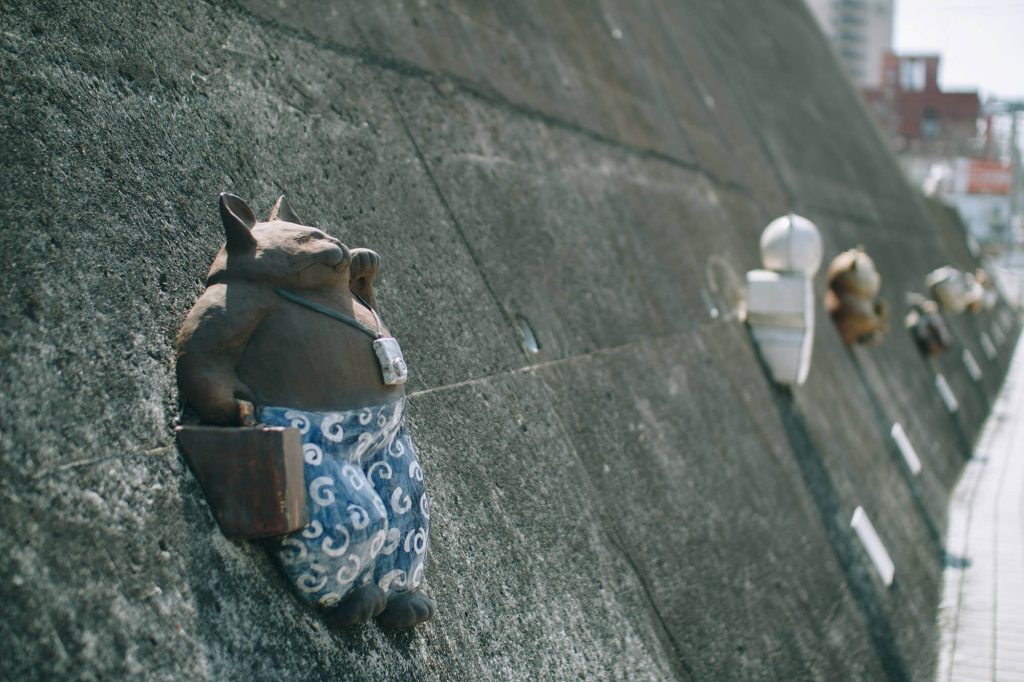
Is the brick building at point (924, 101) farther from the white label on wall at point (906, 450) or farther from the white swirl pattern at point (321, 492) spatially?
the white swirl pattern at point (321, 492)

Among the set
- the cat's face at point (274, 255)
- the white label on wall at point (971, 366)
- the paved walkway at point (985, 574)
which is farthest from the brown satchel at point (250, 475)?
the white label on wall at point (971, 366)

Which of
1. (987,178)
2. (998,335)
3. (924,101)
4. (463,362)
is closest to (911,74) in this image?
(924,101)

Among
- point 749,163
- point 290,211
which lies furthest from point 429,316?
point 749,163

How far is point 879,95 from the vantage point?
50812 mm

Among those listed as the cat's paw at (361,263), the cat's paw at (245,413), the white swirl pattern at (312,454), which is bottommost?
the white swirl pattern at (312,454)

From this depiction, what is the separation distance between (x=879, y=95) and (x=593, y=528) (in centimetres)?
5153

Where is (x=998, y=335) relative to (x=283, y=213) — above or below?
below

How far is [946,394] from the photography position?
11.1 m

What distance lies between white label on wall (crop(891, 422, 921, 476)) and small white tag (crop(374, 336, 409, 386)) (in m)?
6.29

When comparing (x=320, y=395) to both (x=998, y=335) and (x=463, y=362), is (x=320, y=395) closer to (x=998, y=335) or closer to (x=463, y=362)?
(x=463, y=362)

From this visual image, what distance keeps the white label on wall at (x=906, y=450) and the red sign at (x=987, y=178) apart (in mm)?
34641

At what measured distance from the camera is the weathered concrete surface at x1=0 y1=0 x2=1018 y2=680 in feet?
6.77

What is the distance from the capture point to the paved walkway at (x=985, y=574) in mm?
6000

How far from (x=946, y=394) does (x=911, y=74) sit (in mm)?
54807
